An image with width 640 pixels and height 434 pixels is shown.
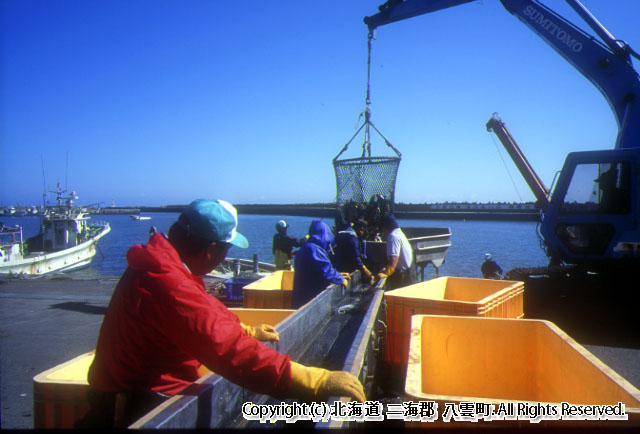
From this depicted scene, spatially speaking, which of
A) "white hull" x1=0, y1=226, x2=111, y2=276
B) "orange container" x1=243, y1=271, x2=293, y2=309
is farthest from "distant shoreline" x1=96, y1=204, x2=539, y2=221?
"orange container" x1=243, y1=271, x2=293, y2=309

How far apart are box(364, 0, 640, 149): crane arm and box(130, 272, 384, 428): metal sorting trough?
6.96 metres

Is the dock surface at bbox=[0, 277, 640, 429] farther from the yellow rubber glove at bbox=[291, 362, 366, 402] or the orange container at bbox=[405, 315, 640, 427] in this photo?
the yellow rubber glove at bbox=[291, 362, 366, 402]

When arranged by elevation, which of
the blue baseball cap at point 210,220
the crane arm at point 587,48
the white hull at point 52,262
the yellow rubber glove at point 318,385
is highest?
the crane arm at point 587,48

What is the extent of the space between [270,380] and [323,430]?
1.08ft

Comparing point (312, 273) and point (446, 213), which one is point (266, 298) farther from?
point (446, 213)

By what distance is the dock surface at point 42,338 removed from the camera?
14.4ft

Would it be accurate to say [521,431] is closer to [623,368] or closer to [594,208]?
[623,368]

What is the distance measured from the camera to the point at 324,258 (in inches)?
185

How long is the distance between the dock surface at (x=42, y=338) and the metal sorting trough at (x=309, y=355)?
8.93 feet

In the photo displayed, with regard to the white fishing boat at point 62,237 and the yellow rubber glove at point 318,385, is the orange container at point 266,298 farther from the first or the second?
the white fishing boat at point 62,237

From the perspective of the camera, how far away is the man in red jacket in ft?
5.39

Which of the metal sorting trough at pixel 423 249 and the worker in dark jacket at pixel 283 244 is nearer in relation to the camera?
the metal sorting trough at pixel 423 249

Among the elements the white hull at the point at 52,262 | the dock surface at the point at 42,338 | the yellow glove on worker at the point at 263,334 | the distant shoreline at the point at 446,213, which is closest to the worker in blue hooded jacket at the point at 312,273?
the yellow glove on worker at the point at 263,334

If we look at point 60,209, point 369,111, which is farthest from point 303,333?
point 60,209
